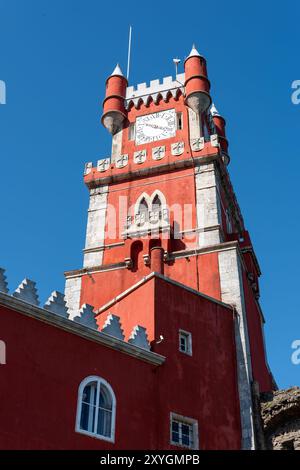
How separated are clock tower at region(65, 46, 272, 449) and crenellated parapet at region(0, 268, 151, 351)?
161cm

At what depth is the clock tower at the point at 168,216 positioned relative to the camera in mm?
22922

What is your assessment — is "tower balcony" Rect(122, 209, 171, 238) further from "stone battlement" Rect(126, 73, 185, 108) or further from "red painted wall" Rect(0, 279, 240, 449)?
"stone battlement" Rect(126, 73, 185, 108)

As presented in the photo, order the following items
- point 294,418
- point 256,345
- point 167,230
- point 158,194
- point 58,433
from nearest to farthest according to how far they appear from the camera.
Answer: point 58,433 → point 294,418 → point 256,345 → point 167,230 → point 158,194

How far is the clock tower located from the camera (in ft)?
75.2

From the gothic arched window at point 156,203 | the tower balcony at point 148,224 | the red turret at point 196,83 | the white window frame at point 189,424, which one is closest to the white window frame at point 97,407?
the white window frame at point 189,424

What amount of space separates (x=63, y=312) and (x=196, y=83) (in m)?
18.1

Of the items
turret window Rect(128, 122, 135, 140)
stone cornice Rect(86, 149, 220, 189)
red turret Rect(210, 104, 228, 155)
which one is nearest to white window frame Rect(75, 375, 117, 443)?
stone cornice Rect(86, 149, 220, 189)

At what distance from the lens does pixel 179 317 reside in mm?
19609

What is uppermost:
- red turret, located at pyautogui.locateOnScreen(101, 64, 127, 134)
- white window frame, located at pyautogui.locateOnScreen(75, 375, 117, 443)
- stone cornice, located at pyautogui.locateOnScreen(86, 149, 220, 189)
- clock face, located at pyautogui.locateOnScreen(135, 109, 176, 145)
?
red turret, located at pyautogui.locateOnScreen(101, 64, 127, 134)

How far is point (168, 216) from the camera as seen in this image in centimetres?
2631
